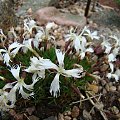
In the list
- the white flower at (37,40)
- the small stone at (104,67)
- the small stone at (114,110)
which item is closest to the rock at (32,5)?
the white flower at (37,40)

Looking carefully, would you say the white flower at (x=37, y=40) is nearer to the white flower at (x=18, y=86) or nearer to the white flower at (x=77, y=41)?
the white flower at (x=77, y=41)

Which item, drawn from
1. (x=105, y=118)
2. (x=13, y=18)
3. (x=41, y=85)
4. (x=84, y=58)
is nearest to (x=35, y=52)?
(x=41, y=85)

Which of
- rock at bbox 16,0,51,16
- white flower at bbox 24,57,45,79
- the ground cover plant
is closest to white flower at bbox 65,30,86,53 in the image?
the ground cover plant

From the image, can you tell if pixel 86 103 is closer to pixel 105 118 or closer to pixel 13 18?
pixel 105 118

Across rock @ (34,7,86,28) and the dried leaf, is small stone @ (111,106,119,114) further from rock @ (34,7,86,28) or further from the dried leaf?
rock @ (34,7,86,28)

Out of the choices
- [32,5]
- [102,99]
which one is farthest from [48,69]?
[32,5]

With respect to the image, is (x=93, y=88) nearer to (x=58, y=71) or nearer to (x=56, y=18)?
(x=58, y=71)
